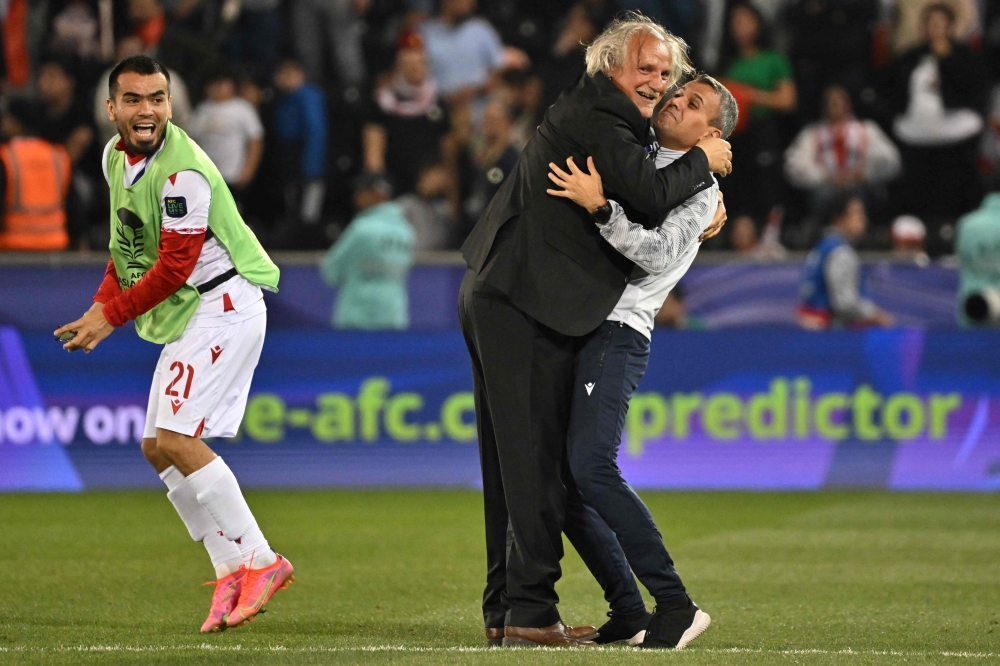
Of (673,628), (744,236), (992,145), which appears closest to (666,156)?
(673,628)

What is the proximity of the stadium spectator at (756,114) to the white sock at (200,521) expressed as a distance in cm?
885

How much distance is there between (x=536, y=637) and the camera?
17.4ft

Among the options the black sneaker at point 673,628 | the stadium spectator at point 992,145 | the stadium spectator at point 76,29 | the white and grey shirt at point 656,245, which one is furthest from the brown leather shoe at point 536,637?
the stadium spectator at point 76,29

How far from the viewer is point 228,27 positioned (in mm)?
14633

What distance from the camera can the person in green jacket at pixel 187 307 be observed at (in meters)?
5.64

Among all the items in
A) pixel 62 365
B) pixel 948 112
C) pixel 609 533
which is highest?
pixel 948 112

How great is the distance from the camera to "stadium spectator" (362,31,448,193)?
13.8 meters

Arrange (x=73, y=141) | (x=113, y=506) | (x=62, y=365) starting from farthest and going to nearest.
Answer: (x=73, y=141) < (x=62, y=365) < (x=113, y=506)

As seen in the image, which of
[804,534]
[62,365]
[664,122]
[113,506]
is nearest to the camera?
[664,122]

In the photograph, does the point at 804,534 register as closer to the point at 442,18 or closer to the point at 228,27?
the point at 442,18

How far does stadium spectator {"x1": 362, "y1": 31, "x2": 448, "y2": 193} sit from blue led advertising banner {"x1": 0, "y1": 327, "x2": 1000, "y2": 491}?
3086mm

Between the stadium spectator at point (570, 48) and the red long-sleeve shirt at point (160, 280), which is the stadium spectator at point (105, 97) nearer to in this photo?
the stadium spectator at point (570, 48)

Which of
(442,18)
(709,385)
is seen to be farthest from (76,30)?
(709,385)

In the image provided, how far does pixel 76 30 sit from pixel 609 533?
35.2 ft
